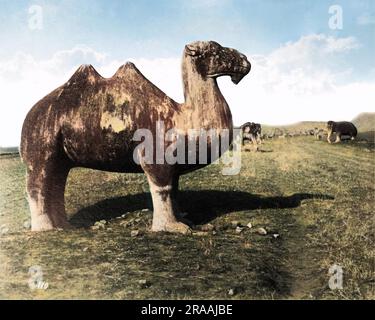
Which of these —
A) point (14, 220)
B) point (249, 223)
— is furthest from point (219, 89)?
point (14, 220)

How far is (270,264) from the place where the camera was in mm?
10906

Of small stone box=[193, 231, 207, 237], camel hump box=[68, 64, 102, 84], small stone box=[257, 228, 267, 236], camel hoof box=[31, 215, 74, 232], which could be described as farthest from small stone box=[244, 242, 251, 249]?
camel hump box=[68, 64, 102, 84]

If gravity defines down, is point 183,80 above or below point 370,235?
above

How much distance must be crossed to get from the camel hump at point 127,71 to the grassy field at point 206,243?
405 cm

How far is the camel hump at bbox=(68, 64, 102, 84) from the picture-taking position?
1351 centimetres

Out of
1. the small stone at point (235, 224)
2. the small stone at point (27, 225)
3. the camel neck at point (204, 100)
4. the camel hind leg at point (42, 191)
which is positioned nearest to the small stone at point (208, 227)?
the small stone at point (235, 224)

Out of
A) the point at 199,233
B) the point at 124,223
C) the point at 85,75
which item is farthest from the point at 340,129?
the point at 85,75

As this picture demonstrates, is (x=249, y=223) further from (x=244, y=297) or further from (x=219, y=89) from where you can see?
(x=244, y=297)

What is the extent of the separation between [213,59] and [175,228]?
176 inches

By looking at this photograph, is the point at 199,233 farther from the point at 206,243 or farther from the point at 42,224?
the point at 42,224

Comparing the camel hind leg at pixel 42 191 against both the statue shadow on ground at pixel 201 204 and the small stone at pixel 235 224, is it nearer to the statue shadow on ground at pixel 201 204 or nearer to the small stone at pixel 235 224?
the statue shadow on ground at pixel 201 204

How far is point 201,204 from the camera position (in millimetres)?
16141

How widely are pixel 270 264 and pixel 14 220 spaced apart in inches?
344
